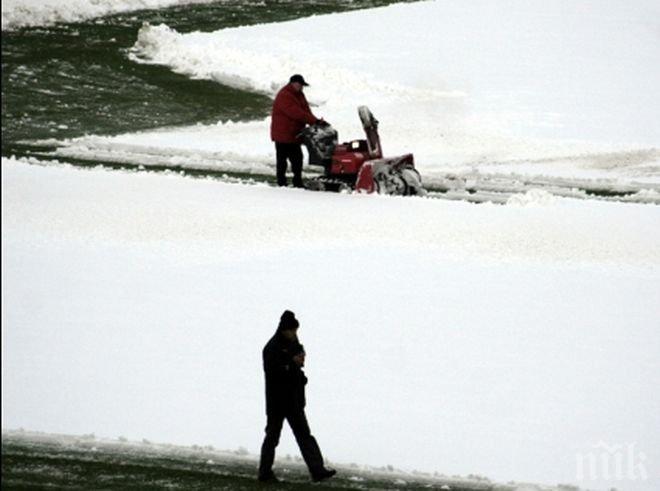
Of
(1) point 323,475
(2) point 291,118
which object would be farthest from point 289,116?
(1) point 323,475

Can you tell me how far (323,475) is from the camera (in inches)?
346

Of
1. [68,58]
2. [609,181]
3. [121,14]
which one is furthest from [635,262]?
[121,14]

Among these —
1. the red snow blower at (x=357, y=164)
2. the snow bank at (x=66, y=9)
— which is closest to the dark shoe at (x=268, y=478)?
the red snow blower at (x=357, y=164)

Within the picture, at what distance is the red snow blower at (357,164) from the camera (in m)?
14.8

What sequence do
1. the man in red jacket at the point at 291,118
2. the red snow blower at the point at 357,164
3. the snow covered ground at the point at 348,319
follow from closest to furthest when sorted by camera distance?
the snow covered ground at the point at 348,319 → the red snow blower at the point at 357,164 → the man in red jacket at the point at 291,118

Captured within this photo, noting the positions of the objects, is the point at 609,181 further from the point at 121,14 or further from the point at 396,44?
the point at 121,14

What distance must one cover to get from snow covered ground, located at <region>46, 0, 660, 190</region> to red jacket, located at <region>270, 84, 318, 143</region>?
6.14 ft

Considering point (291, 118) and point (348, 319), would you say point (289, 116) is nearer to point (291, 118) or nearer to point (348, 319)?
point (291, 118)

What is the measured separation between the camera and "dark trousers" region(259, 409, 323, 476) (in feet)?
28.7

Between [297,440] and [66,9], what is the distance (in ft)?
55.1

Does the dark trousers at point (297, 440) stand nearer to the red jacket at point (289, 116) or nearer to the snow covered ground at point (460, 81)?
the red jacket at point (289, 116)

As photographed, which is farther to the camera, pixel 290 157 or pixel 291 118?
pixel 290 157

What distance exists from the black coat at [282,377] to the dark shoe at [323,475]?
16.6 inches

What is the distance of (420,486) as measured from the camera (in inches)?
349
